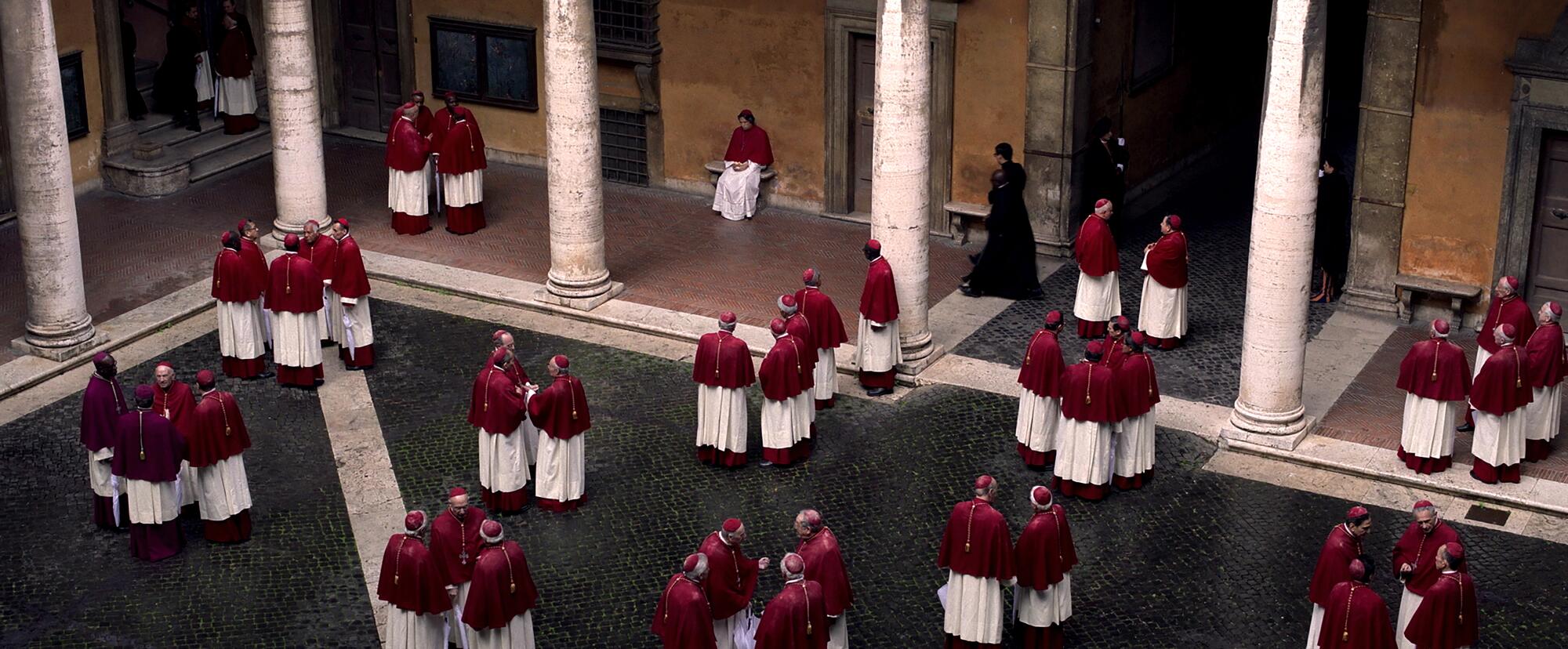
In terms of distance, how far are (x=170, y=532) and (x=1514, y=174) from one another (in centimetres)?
1281

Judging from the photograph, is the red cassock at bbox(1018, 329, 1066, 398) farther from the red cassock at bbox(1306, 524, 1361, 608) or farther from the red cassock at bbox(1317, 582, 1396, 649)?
the red cassock at bbox(1317, 582, 1396, 649)

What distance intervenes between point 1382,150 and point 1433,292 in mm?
1509

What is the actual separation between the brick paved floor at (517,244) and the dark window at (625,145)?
194 mm

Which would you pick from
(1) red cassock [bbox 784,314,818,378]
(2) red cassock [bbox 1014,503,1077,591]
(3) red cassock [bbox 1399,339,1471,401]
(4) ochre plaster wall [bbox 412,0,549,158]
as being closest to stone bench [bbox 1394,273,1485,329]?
(3) red cassock [bbox 1399,339,1471,401]

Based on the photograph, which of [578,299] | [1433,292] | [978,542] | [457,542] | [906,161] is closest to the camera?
[978,542]

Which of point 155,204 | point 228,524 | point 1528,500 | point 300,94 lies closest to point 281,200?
point 300,94

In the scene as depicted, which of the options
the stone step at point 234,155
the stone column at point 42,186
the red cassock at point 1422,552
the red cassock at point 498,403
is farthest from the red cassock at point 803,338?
the stone step at point 234,155

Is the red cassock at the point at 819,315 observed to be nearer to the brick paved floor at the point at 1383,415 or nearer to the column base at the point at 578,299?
the column base at the point at 578,299

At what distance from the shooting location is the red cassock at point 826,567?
15016 millimetres

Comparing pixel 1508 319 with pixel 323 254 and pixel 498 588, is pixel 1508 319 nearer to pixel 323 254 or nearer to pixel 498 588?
pixel 498 588

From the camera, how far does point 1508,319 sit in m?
18.7

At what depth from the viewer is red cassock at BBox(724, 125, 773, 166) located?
25.1 metres

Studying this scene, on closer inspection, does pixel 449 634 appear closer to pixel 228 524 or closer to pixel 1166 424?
pixel 228 524

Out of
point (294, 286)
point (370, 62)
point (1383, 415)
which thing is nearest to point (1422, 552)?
point (1383, 415)
